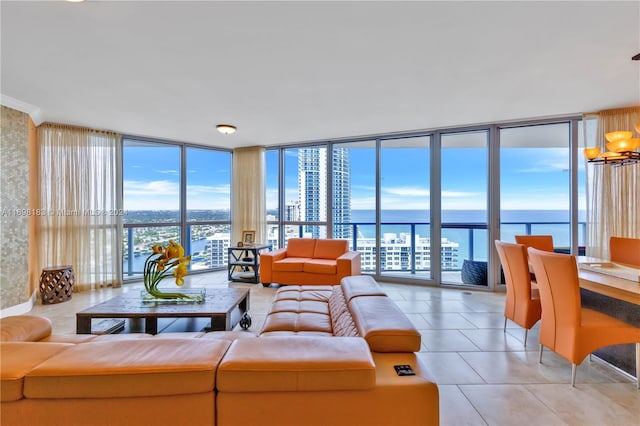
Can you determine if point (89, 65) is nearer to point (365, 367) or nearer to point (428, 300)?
point (365, 367)

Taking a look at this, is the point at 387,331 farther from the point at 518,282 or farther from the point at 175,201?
the point at 175,201

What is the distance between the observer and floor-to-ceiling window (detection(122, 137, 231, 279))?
538cm

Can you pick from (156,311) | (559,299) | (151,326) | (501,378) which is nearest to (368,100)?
(559,299)

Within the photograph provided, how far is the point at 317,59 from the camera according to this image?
99.9 inches

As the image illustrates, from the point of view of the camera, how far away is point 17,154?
366 centimetres

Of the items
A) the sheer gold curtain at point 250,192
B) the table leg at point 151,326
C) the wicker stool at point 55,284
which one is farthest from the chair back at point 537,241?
the wicker stool at point 55,284

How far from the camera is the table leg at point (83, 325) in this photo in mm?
2420

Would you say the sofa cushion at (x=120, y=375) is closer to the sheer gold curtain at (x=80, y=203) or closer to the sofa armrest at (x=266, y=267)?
the sofa armrest at (x=266, y=267)

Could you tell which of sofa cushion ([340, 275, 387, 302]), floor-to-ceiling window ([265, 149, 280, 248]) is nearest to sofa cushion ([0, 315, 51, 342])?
sofa cushion ([340, 275, 387, 302])

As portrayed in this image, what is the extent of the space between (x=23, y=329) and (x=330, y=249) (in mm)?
3990

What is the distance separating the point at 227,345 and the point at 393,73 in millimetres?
2695

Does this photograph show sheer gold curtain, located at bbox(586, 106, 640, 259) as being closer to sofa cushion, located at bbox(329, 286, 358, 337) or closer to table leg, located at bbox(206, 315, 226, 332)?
sofa cushion, located at bbox(329, 286, 358, 337)

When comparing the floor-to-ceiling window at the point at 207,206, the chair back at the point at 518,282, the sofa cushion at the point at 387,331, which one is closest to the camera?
the sofa cushion at the point at 387,331

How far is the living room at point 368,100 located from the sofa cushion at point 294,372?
1097 mm
